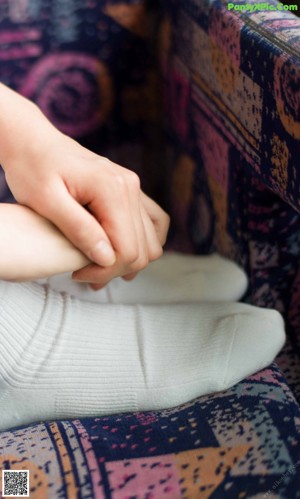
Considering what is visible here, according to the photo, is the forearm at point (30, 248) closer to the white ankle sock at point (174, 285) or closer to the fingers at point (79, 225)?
the fingers at point (79, 225)

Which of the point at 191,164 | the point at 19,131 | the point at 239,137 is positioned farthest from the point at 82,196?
the point at 191,164

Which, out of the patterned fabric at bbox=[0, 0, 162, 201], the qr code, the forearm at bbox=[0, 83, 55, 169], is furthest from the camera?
the patterned fabric at bbox=[0, 0, 162, 201]

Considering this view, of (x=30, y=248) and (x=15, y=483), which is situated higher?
(x=30, y=248)

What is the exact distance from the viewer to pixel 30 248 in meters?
0.54

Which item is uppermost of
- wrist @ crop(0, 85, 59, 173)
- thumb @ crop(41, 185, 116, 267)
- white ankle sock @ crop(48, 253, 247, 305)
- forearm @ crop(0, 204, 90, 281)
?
wrist @ crop(0, 85, 59, 173)

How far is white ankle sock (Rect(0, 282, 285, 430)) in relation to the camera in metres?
0.59

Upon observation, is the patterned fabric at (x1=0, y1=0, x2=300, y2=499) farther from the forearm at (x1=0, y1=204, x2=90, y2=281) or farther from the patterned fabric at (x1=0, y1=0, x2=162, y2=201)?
the forearm at (x1=0, y1=204, x2=90, y2=281)

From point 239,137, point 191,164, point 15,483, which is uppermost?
point 239,137

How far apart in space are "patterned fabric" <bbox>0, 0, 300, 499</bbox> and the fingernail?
0.51 ft

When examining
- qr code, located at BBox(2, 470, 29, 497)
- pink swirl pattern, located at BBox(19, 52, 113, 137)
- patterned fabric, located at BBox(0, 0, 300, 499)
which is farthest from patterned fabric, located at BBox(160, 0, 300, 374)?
Result: qr code, located at BBox(2, 470, 29, 497)

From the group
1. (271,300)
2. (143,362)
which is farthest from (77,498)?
(271,300)

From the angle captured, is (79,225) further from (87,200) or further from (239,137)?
(239,137)

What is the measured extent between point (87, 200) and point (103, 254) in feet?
0.18

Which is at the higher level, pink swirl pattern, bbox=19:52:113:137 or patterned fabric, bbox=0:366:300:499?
pink swirl pattern, bbox=19:52:113:137
